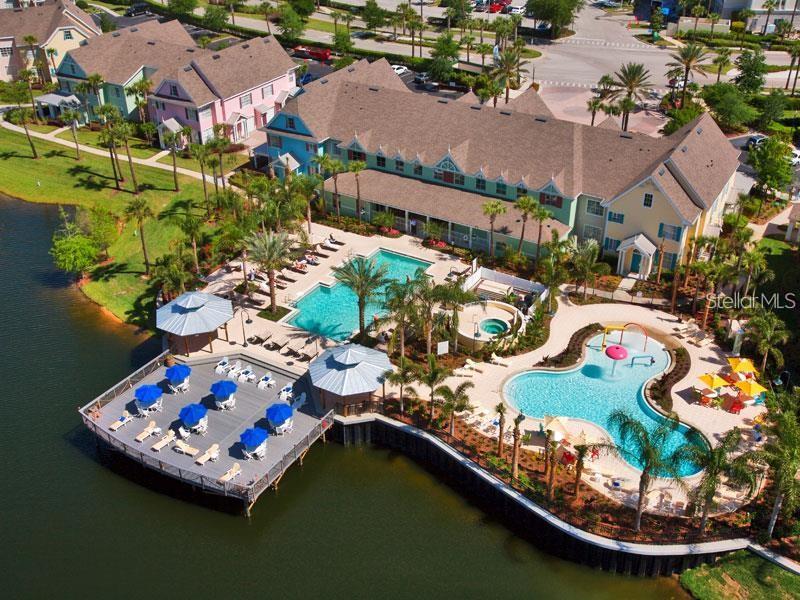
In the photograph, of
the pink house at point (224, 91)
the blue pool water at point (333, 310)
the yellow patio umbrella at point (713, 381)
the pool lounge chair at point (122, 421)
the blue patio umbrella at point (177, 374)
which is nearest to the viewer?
the pool lounge chair at point (122, 421)

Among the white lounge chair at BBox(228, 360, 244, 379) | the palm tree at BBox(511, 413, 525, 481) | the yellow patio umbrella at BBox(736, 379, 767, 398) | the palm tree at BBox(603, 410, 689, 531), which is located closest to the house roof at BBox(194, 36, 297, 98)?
the white lounge chair at BBox(228, 360, 244, 379)

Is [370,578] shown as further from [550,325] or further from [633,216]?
[633,216]

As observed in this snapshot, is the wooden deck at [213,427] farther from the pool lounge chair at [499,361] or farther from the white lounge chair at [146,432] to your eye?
the pool lounge chair at [499,361]

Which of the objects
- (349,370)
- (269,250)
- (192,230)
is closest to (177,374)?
(349,370)

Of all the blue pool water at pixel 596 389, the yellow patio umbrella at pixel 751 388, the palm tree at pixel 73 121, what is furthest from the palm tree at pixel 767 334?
the palm tree at pixel 73 121

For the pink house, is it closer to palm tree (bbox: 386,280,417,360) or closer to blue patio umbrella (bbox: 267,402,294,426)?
palm tree (bbox: 386,280,417,360)

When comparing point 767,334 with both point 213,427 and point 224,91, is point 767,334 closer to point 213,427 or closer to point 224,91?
point 213,427

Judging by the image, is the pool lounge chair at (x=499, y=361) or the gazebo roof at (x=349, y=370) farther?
the pool lounge chair at (x=499, y=361)
